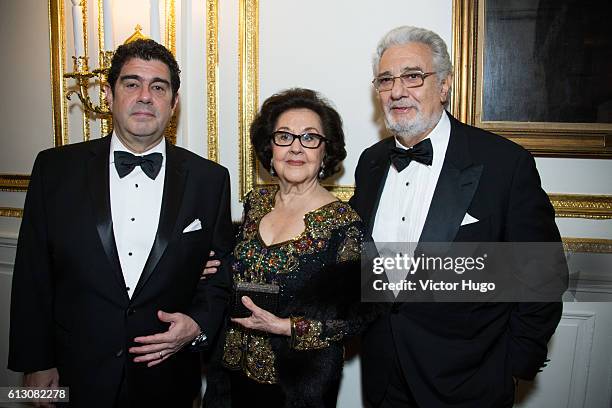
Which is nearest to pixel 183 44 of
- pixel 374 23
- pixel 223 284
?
pixel 374 23

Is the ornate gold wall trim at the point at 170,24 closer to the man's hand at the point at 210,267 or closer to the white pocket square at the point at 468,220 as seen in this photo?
the man's hand at the point at 210,267

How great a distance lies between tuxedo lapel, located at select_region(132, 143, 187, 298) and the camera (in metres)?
1.92

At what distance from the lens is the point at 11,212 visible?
130 inches

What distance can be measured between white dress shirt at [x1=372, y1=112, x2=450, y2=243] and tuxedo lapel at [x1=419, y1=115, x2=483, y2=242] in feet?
0.21

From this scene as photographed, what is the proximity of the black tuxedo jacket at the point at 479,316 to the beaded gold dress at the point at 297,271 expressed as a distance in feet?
0.85

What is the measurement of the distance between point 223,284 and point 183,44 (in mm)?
1463

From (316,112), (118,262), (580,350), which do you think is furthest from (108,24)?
(580,350)

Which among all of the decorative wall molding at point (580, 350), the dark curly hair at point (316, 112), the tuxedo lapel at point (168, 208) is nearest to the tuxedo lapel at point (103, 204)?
the tuxedo lapel at point (168, 208)

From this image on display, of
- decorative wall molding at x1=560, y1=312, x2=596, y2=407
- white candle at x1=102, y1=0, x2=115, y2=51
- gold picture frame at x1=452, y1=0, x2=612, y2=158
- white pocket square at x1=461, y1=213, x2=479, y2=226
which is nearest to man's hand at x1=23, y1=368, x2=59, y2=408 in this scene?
white candle at x1=102, y1=0, x2=115, y2=51

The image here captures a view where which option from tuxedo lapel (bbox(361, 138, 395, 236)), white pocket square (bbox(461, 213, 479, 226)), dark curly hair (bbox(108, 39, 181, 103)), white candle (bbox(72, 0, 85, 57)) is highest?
white candle (bbox(72, 0, 85, 57))

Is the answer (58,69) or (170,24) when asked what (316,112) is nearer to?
(170,24)

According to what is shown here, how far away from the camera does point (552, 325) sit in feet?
6.12

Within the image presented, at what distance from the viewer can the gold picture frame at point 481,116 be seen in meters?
2.42

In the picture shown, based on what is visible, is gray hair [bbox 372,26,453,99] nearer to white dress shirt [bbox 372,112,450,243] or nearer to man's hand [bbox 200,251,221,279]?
white dress shirt [bbox 372,112,450,243]
